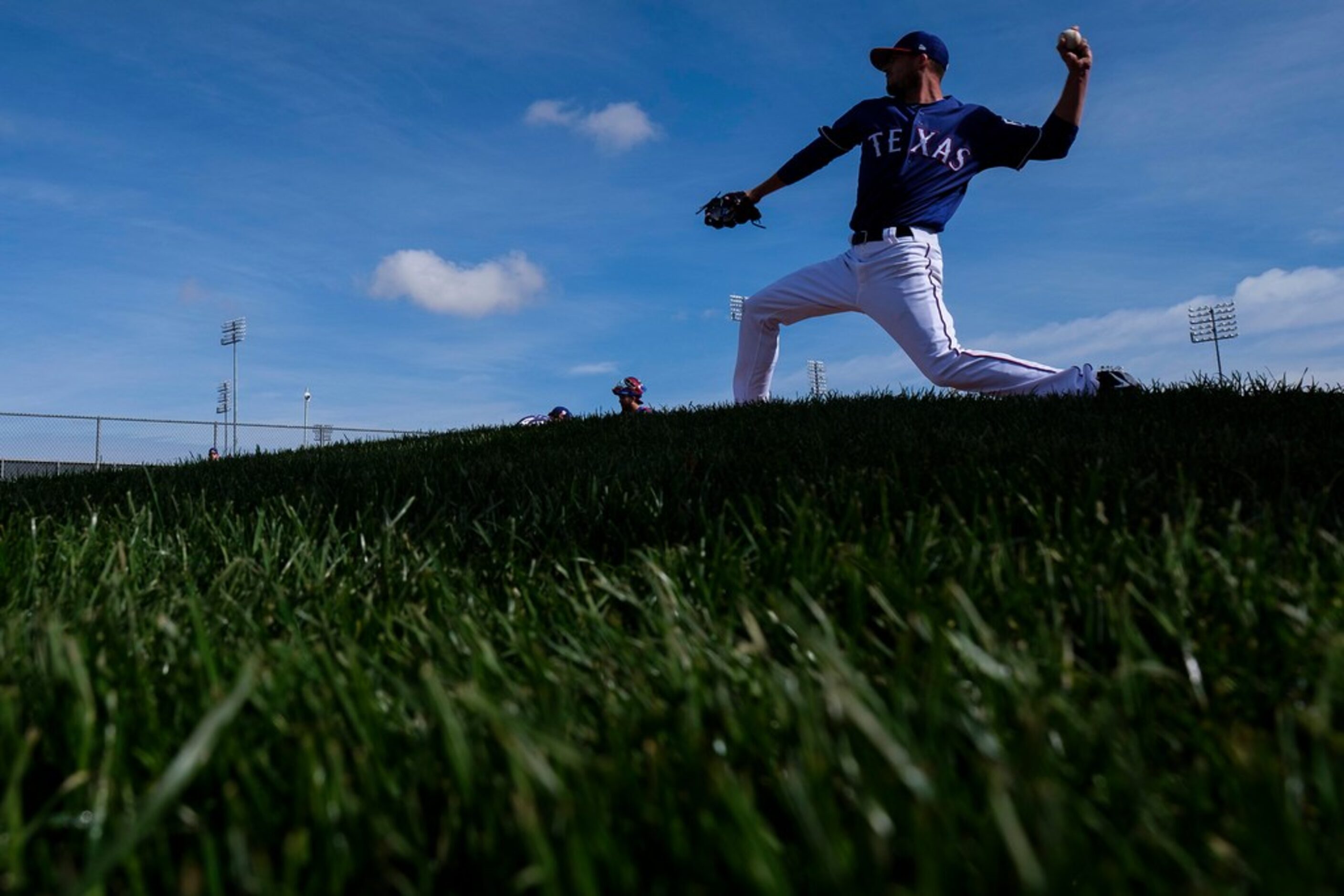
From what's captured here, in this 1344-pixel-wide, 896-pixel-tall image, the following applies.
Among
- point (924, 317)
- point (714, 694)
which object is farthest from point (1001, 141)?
point (714, 694)

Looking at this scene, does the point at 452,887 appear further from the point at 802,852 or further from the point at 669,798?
the point at 802,852

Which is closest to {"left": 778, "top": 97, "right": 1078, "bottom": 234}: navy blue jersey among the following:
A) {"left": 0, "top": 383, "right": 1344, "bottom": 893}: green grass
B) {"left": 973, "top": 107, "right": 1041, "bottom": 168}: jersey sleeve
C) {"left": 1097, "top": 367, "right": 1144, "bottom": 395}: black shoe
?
{"left": 973, "top": 107, "right": 1041, "bottom": 168}: jersey sleeve

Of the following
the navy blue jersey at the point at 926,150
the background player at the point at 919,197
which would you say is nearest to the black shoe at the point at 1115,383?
the background player at the point at 919,197

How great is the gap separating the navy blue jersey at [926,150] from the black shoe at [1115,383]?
1.41m

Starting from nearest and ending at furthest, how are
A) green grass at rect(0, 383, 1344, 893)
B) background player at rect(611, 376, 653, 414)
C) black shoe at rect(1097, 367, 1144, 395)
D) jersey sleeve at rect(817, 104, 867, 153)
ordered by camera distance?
green grass at rect(0, 383, 1344, 893), black shoe at rect(1097, 367, 1144, 395), jersey sleeve at rect(817, 104, 867, 153), background player at rect(611, 376, 653, 414)

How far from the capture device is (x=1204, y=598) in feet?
5.76

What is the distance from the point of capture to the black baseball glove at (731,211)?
7211mm

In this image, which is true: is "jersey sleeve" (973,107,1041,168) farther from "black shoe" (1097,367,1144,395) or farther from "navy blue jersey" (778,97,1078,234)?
"black shoe" (1097,367,1144,395)

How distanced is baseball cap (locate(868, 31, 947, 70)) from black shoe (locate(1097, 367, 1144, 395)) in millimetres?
2531

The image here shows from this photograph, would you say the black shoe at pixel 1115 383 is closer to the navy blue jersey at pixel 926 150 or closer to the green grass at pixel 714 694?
the navy blue jersey at pixel 926 150

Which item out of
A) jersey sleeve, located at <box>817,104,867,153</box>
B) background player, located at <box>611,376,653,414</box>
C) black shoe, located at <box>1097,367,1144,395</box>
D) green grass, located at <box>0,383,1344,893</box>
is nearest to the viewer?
green grass, located at <box>0,383,1344,893</box>

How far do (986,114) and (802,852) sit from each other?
6.52 m

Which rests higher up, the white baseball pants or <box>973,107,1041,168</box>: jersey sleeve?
<box>973,107,1041,168</box>: jersey sleeve

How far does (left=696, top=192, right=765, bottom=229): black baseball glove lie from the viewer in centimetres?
721
